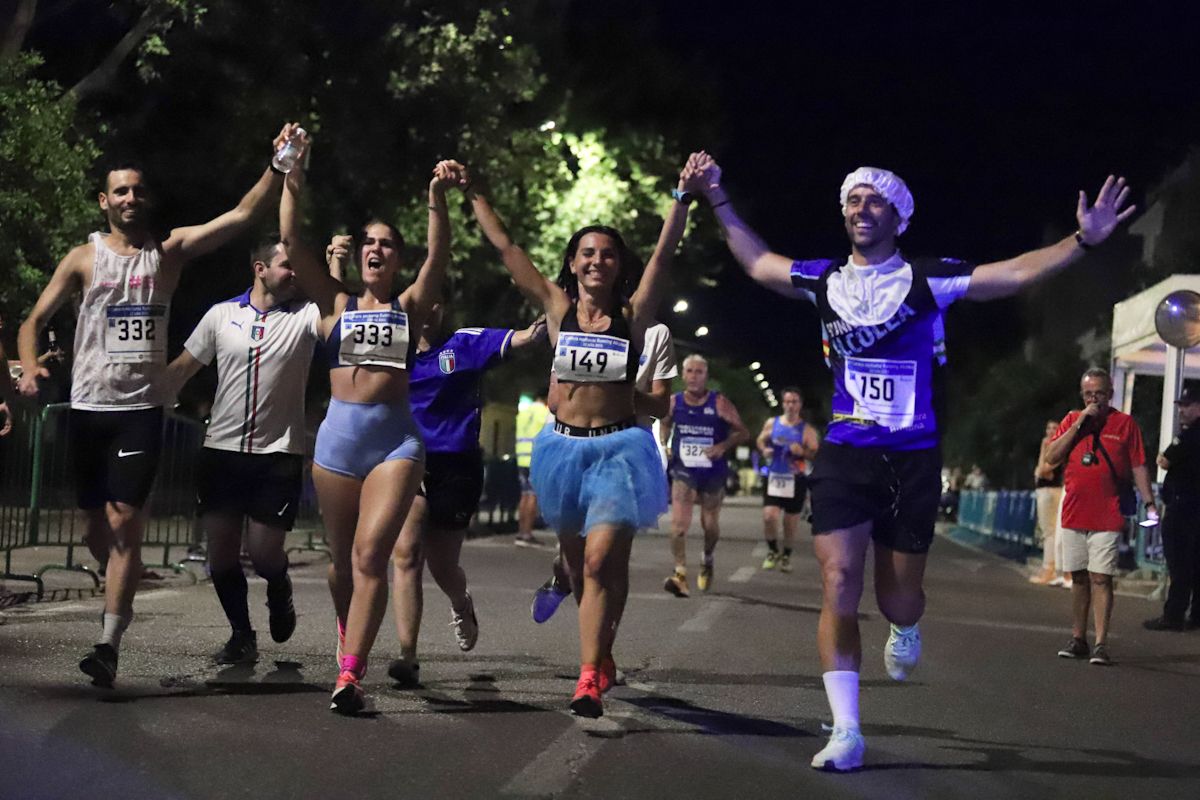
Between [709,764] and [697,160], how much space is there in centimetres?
236

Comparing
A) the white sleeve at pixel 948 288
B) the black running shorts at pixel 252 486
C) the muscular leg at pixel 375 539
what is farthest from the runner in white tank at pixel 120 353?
the white sleeve at pixel 948 288

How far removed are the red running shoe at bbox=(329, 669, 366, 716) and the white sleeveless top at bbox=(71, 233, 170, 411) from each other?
159 centimetres

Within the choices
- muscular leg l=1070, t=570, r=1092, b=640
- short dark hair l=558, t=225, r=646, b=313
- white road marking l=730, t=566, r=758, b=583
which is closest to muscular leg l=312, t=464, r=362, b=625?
short dark hair l=558, t=225, r=646, b=313

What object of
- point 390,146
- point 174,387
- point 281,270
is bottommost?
point 174,387

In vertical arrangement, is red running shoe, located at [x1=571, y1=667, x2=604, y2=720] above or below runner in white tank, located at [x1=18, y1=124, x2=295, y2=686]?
below

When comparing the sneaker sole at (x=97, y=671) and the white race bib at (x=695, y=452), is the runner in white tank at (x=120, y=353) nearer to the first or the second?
the sneaker sole at (x=97, y=671)

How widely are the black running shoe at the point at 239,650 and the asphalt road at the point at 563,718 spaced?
6.0 inches

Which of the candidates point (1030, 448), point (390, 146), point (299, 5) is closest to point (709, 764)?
point (299, 5)

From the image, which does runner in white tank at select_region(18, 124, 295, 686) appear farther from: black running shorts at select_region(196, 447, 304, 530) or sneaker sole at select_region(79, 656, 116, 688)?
black running shorts at select_region(196, 447, 304, 530)

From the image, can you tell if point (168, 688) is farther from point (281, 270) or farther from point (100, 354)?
point (281, 270)

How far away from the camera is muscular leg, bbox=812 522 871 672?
6.88m

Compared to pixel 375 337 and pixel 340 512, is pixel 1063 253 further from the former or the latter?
pixel 340 512

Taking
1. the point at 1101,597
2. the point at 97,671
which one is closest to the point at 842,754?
the point at 97,671

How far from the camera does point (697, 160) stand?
7.36 metres
